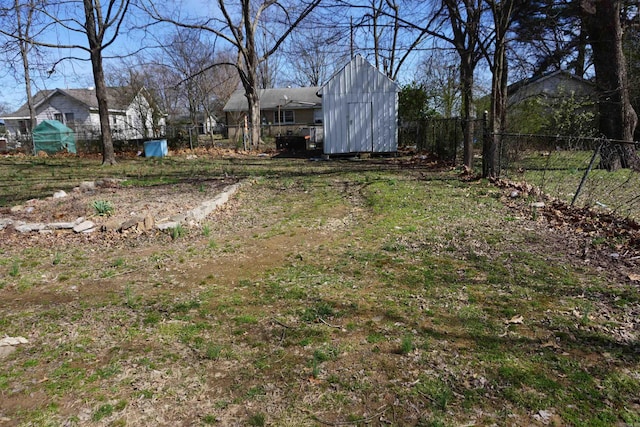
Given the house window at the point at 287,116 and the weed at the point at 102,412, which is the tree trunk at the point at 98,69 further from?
the house window at the point at 287,116

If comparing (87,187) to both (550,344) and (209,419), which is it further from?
(550,344)

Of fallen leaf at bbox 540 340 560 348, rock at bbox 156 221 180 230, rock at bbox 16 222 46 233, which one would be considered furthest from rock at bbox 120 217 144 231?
fallen leaf at bbox 540 340 560 348

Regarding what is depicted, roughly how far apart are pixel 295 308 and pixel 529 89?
26614 millimetres

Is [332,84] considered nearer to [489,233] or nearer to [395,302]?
[489,233]

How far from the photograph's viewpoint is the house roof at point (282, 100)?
37.3m

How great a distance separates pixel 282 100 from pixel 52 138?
64.7ft

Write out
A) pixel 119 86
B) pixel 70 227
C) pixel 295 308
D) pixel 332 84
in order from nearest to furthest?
pixel 295 308, pixel 70 227, pixel 332 84, pixel 119 86

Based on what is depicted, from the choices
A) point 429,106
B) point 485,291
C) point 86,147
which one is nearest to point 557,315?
point 485,291

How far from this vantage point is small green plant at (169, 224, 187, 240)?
6064mm

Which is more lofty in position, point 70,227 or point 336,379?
point 70,227

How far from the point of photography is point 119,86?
109 feet

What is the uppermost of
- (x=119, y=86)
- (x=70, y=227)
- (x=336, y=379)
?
(x=119, y=86)

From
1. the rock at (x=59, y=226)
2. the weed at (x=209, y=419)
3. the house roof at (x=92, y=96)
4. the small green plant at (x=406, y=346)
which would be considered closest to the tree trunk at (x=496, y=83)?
the small green plant at (x=406, y=346)

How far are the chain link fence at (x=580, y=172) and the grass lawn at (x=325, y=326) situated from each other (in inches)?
80.1
